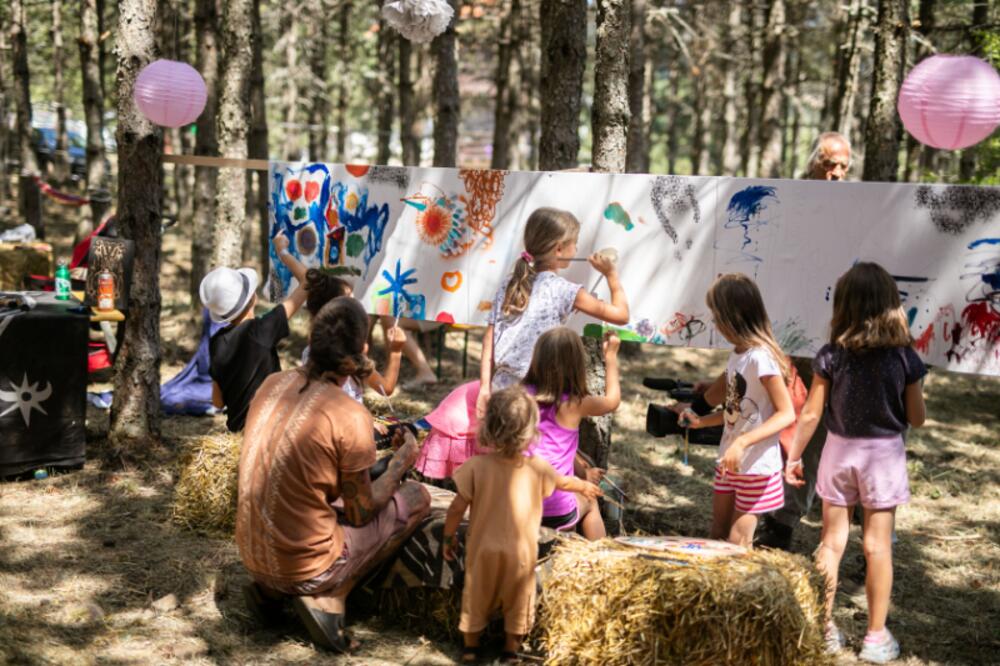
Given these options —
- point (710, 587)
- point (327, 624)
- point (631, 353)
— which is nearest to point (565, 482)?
point (710, 587)

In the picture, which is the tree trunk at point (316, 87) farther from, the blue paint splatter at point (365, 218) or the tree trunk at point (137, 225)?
the blue paint splatter at point (365, 218)

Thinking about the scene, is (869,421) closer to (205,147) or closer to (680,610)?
(680,610)

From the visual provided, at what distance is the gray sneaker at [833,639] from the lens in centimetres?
429

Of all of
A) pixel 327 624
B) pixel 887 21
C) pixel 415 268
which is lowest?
pixel 327 624

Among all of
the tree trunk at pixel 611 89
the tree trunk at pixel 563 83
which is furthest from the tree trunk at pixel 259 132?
the tree trunk at pixel 611 89

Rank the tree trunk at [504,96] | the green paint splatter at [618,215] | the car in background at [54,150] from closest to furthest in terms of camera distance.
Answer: the green paint splatter at [618,215] < the tree trunk at [504,96] < the car in background at [54,150]

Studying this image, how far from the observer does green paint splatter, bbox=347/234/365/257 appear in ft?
21.2

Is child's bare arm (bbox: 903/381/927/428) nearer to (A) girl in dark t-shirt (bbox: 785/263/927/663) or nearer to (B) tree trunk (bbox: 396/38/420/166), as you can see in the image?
(A) girl in dark t-shirt (bbox: 785/263/927/663)

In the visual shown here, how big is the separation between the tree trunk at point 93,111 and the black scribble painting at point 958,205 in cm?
999

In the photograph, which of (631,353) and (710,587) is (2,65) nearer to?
(631,353)

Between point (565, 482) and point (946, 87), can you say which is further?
point (946, 87)

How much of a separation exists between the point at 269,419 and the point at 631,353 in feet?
26.1

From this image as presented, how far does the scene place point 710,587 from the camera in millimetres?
3764

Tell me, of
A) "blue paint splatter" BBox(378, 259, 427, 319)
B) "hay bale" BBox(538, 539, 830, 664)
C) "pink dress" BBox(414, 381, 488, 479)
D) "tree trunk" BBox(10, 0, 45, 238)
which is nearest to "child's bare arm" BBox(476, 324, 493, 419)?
"pink dress" BBox(414, 381, 488, 479)
